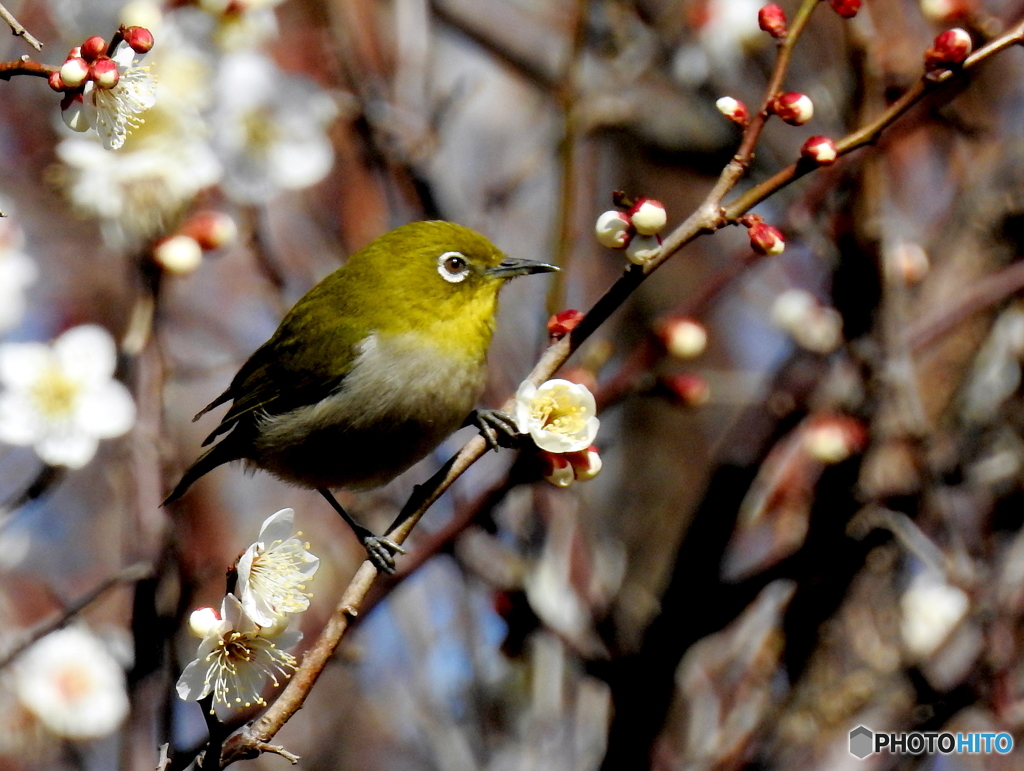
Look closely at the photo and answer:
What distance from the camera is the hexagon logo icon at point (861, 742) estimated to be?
3863 millimetres

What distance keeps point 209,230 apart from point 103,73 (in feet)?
4.29

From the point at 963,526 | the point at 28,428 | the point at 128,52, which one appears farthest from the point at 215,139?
the point at 963,526

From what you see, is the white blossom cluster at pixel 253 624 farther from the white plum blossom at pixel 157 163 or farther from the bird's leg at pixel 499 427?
the white plum blossom at pixel 157 163

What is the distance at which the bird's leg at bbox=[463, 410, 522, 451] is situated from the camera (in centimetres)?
278

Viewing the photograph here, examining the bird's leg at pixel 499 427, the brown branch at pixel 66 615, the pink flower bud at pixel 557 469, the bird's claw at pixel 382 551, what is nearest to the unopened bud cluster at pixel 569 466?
the pink flower bud at pixel 557 469

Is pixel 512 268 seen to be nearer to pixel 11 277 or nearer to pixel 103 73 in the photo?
pixel 11 277

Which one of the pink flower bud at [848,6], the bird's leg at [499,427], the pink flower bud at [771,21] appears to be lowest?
the bird's leg at [499,427]

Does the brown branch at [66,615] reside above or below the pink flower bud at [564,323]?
below

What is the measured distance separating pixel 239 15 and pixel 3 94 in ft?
9.99

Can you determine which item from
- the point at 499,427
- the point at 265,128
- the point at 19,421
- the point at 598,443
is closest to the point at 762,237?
the point at 499,427

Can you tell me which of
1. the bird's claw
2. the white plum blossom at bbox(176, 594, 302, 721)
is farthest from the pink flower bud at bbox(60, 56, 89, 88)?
the bird's claw

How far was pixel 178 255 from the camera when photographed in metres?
3.38

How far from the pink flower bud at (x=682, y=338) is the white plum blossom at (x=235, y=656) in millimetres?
1678

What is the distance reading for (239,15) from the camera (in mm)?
3688
